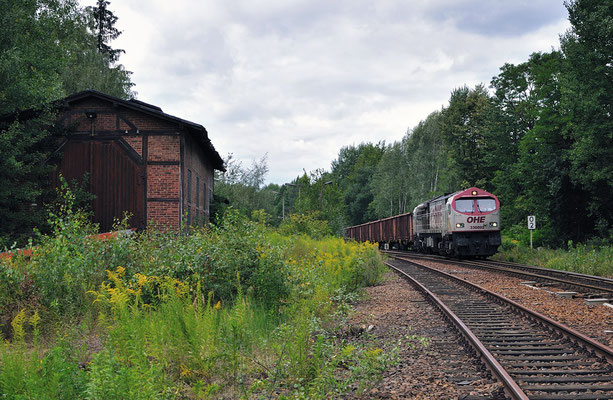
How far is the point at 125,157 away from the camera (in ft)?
58.0

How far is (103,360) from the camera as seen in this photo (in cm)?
389

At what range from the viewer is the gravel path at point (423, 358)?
186 inches

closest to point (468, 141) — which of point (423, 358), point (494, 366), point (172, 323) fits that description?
point (423, 358)

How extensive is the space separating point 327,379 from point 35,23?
74.5 feet

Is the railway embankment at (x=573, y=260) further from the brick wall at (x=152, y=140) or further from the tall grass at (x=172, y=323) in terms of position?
the brick wall at (x=152, y=140)

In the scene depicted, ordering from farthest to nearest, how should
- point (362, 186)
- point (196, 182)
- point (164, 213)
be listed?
point (362, 186), point (196, 182), point (164, 213)

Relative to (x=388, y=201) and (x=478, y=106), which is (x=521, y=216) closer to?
(x=478, y=106)

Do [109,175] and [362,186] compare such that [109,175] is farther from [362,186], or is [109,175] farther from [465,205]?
[362,186]

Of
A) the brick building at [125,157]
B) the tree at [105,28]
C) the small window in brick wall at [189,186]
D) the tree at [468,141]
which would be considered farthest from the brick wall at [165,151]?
the tree at [468,141]

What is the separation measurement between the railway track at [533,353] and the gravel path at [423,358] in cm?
21

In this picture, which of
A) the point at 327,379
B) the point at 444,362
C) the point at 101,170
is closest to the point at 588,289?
the point at 444,362

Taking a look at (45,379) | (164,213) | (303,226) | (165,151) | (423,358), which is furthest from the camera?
(303,226)

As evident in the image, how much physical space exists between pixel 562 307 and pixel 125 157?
14793 mm

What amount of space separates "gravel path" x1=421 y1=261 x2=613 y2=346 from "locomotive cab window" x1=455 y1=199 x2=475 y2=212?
26.2 ft
